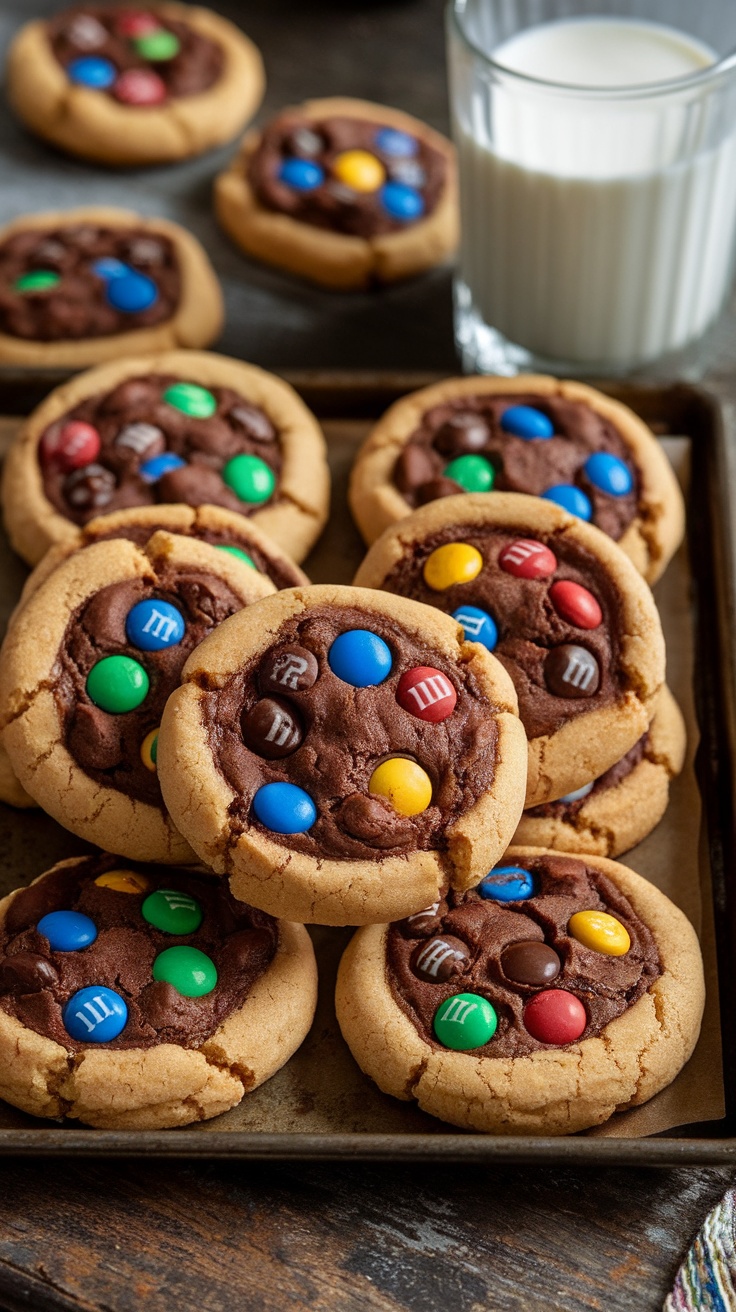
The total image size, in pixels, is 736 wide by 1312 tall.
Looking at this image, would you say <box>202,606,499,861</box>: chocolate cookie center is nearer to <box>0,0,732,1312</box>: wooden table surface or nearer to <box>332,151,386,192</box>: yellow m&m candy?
<box>0,0,732,1312</box>: wooden table surface

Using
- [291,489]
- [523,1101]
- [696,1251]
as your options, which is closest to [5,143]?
[291,489]

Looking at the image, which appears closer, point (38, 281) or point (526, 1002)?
point (526, 1002)

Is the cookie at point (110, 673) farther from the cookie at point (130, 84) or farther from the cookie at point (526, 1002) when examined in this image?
the cookie at point (130, 84)

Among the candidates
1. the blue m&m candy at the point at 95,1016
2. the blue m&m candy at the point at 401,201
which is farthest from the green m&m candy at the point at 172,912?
the blue m&m candy at the point at 401,201

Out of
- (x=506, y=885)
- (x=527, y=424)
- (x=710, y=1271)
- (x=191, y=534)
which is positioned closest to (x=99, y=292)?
(x=191, y=534)

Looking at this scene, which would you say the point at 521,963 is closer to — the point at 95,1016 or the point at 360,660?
the point at 360,660

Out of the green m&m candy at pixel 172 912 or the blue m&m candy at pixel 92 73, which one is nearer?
the green m&m candy at pixel 172 912

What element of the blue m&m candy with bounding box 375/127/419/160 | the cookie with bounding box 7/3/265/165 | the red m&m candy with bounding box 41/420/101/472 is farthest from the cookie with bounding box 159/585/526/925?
the cookie with bounding box 7/3/265/165
